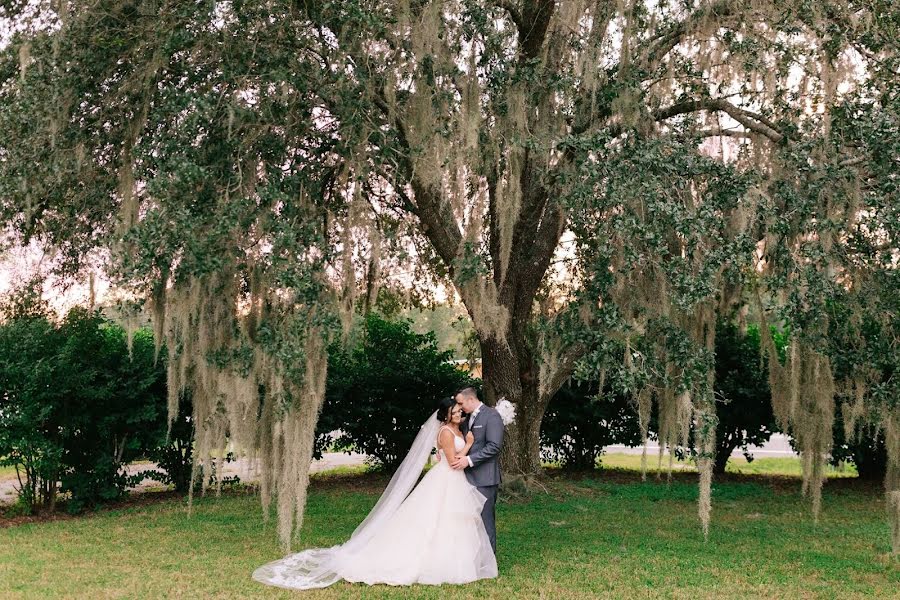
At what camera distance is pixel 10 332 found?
30.0 feet

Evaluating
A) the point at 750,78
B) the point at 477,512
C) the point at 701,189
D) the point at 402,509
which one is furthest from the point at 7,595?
the point at 750,78

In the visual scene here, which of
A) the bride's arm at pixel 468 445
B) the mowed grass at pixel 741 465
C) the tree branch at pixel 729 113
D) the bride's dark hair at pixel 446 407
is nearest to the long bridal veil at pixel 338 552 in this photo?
the bride's dark hair at pixel 446 407

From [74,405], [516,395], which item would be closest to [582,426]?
[516,395]

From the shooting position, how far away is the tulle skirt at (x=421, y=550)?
6.01 m

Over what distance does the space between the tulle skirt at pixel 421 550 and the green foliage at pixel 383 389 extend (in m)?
5.16

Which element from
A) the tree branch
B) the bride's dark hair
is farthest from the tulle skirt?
the tree branch

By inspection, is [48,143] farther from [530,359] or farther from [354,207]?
[530,359]

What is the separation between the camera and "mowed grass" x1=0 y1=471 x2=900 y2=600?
585 centimetres

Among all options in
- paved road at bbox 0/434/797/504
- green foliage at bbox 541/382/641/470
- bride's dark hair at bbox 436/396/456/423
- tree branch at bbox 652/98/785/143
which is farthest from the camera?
green foliage at bbox 541/382/641/470

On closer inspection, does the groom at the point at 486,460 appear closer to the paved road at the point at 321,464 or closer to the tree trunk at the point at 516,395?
the paved road at the point at 321,464

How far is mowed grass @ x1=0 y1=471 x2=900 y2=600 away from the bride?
16 centimetres

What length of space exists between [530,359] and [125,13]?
5.46m

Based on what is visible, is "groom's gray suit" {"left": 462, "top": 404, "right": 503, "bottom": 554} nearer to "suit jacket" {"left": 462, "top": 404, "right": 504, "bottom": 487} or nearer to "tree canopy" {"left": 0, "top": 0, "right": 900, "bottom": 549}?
"suit jacket" {"left": 462, "top": 404, "right": 504, "bottom": 487}

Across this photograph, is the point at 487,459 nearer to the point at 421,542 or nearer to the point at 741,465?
the point at 421,542
